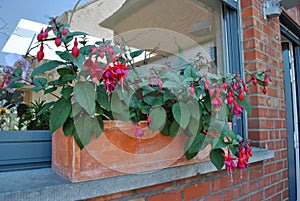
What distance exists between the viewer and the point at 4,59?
89 centimetres

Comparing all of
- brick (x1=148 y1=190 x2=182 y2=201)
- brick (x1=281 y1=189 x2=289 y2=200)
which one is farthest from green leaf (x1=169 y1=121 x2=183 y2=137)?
brick (x1=281 y1=189 x2=289 y2=200)

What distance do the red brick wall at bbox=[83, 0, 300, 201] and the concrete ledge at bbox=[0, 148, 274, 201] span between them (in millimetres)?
176

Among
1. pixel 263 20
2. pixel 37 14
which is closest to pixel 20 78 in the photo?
pixel 37 14

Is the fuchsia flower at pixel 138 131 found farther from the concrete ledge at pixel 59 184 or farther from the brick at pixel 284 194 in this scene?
the brick at pixel 284 194

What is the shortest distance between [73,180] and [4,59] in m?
0.58

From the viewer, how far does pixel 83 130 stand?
603mm

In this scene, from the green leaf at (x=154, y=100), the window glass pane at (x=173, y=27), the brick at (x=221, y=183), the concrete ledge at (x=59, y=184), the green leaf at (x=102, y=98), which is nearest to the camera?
the concrete ledge at (x=59, y=184)

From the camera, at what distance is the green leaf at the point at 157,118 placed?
2.39 ft

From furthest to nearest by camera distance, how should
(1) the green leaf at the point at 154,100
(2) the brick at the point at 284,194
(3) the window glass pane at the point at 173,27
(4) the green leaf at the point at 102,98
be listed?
(2) the brick at the point at 284,194
(3) the window glass pane at the point at 173,27
(1) the green leaf at the point at 154,100
(4) the green leaf at the point at 102,98

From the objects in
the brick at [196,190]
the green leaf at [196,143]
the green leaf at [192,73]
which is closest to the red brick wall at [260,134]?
the brick at [196,190]

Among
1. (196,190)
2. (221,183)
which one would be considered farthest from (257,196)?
(196,190)

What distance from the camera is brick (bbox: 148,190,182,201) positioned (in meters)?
0.82

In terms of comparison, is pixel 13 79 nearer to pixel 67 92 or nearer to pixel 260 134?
pixel 67 92

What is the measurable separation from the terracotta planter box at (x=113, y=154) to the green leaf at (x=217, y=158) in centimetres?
13
